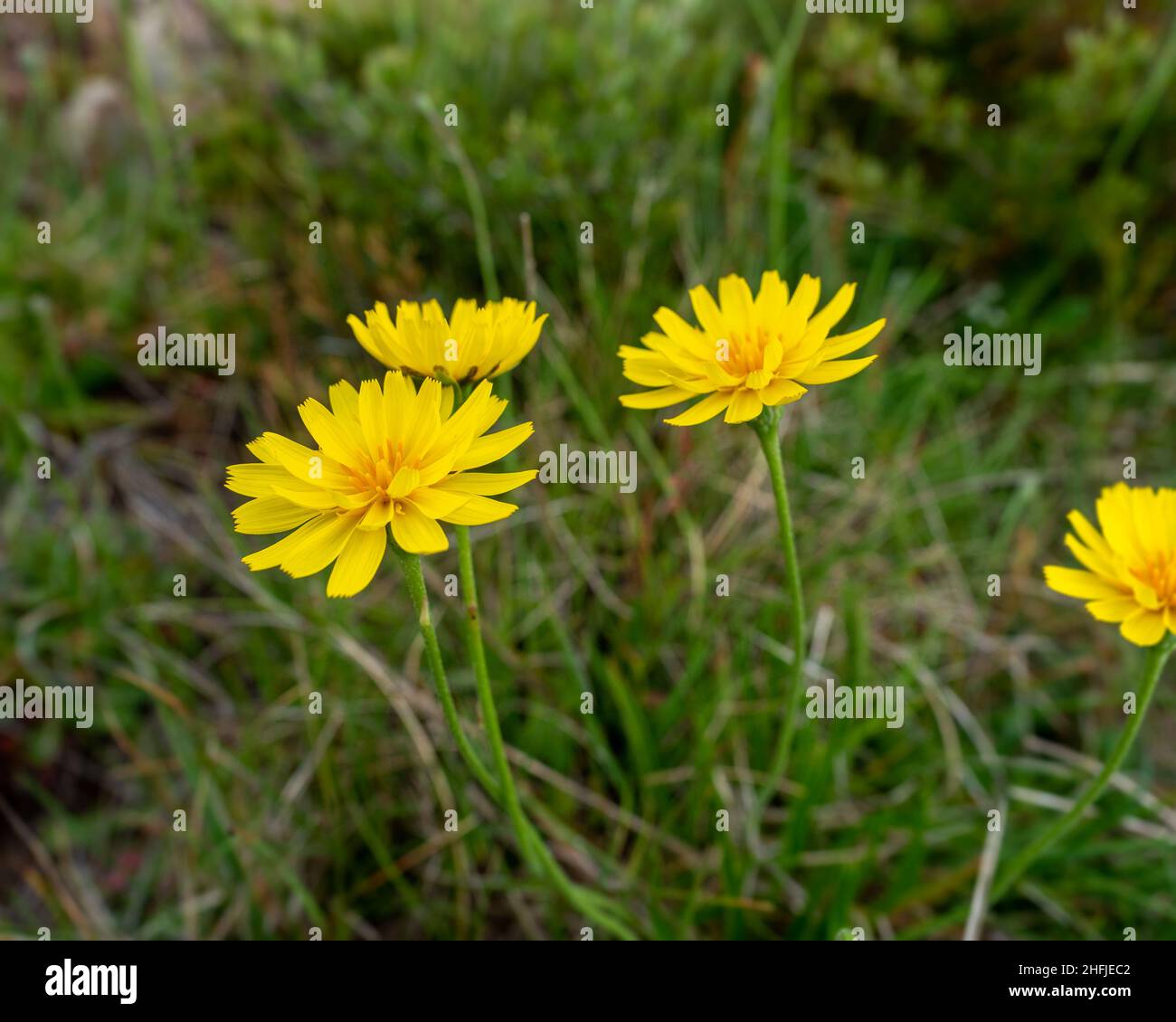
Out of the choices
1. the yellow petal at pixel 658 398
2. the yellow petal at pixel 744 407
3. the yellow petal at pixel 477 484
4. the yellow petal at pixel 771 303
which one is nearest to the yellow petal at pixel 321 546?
the yellow petal at pixel 477 484

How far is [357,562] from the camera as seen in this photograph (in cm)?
111

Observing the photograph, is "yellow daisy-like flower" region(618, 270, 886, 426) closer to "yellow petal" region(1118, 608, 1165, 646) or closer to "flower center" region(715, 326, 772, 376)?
"flower center" region(715, 326, 772, 376)

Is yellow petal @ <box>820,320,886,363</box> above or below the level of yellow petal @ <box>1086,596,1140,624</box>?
above

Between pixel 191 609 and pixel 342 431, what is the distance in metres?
1.44

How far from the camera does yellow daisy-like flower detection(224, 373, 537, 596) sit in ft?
3.60

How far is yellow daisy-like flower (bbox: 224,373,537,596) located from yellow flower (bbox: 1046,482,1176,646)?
0.69 m

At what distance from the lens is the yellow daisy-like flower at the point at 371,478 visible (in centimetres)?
110

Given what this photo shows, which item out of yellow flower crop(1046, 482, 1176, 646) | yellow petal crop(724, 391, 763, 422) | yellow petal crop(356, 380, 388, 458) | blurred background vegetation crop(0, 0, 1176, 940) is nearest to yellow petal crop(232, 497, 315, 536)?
yellow petal crop(356, 380, 388, 458)

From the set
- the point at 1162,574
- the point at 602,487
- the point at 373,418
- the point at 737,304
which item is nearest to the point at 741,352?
the point at 737,304

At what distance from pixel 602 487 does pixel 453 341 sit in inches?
48.1

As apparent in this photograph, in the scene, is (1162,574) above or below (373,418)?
below

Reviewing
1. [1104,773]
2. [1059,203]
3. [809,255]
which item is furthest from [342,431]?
[1059,203]

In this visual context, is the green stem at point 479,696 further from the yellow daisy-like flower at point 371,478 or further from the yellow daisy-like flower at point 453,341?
the yellow daisy-like flower at point 453,341

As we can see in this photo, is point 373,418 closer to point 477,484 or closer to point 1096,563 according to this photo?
point 477,484
